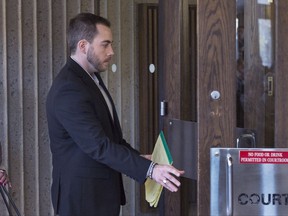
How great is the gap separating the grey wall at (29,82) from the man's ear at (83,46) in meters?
1.39

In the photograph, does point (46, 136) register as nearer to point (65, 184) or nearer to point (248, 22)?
point (65, 184)

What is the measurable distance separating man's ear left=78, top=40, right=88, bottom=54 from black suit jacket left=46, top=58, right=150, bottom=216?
0.07m

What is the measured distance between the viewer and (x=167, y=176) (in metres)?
2.20

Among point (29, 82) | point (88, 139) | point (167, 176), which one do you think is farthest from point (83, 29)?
point (29, 82)

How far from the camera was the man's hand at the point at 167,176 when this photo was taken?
2189 millimetres

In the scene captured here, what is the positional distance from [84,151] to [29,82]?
5.53 feet

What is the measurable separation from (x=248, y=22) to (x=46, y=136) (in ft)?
6.76

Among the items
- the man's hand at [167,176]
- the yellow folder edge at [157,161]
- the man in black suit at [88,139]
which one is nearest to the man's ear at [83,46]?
the man in black suit at [88,139]

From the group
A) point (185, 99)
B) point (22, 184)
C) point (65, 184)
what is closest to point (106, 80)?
point (22, 184)

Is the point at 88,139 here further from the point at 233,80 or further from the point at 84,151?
→ the point at 233,80

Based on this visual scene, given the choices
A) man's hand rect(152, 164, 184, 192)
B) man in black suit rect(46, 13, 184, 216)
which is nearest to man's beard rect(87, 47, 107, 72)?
man in black suit rect(46, 13, 184, 216)

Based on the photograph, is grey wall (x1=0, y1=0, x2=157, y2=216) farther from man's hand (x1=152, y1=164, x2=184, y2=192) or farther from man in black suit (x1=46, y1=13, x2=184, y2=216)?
man's hand (x1=152, y1=164, x2=184, y2=192)

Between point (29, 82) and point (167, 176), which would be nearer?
point (167, 176)

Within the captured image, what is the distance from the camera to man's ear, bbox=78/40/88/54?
2.61 meters
